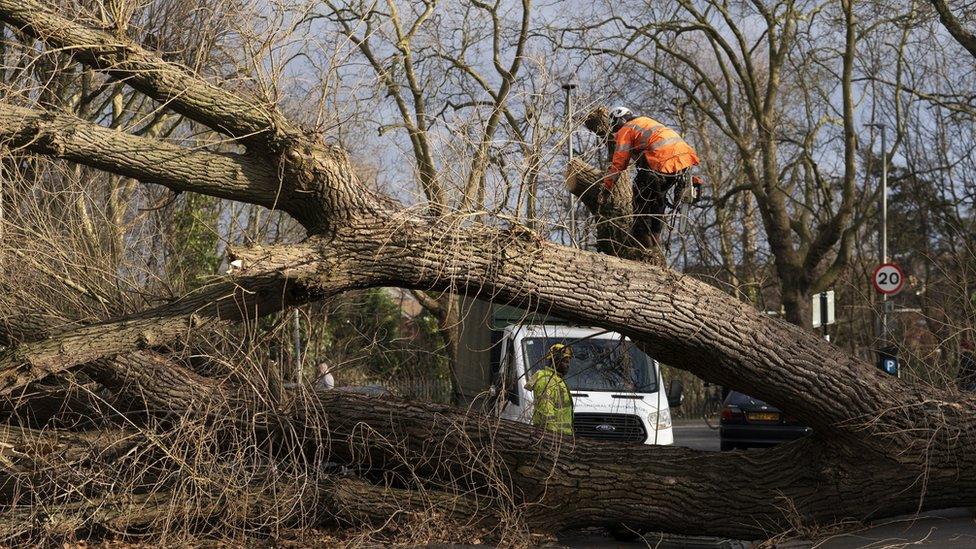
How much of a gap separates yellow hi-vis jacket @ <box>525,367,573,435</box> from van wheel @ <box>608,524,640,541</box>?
0.83m

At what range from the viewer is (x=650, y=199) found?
871 centimetres

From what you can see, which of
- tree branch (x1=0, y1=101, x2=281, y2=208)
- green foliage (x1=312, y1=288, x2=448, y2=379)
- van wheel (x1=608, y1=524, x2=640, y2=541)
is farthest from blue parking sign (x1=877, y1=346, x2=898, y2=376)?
tree branch (x1=0, y1=101, x2=281, y2=208)

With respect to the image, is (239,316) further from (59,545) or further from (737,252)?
(737,252)

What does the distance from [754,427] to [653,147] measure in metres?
7.70

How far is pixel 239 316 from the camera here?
7.50 meters

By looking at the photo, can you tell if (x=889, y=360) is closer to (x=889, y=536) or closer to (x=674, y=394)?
(x=889, y=536)

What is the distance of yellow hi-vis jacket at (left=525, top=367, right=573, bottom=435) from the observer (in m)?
8.90

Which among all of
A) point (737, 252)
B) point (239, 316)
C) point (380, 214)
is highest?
point (737, 252)

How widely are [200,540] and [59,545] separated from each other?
3.23 feet

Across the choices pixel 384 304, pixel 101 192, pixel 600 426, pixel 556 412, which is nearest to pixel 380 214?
pixel 556 412

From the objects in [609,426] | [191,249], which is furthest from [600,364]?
[191,249]

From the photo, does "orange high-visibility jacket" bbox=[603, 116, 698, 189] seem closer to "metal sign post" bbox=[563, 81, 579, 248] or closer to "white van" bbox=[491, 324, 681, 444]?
"metal sign post" bbox=[563, 81, 579, 248]

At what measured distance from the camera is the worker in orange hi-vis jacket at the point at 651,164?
8578 millimetres

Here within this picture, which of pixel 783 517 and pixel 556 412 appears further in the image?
pixel 556 412
